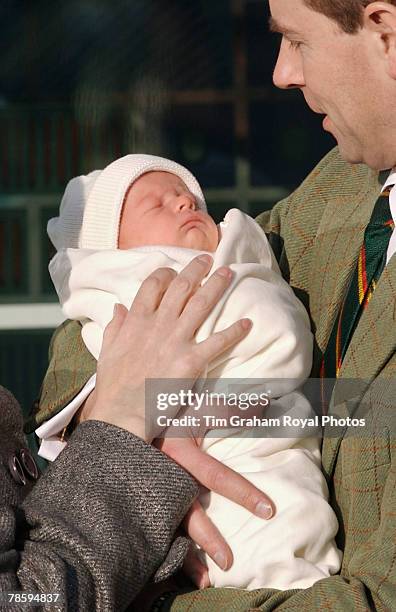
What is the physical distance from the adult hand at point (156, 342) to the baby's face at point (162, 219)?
5.0 inches

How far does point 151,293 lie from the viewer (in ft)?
7.05

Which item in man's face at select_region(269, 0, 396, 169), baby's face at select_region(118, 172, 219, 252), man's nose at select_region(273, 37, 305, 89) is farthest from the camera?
baby's face at select_region(118, 172, 219, 252)

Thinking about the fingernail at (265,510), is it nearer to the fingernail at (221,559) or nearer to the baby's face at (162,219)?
the fingernail at (221,559)

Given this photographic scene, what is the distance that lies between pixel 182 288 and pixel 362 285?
316 mm

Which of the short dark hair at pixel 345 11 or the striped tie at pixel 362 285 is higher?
the short dark hair at pixel 345 11

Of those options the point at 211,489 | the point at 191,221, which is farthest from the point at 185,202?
the point at 211,489

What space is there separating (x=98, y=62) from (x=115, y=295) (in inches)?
94.8

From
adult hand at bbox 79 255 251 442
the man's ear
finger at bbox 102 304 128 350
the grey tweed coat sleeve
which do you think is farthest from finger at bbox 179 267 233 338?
the man's ear

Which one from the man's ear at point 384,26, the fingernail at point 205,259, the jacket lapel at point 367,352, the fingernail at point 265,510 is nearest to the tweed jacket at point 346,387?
the jacket lapel at point 367,352

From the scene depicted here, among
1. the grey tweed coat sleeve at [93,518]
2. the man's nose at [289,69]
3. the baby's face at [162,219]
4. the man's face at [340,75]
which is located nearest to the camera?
the grey tweed coat sleeve at [93,518]

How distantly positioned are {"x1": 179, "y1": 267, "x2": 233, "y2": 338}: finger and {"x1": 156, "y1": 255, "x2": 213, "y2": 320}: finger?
2 cm

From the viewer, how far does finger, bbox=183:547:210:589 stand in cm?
200

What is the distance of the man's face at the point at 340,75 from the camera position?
6.81 feet

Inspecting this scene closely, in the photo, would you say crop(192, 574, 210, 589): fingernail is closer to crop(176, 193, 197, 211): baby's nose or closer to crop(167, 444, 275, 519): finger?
crop(167, 444, 275, 519): finger
